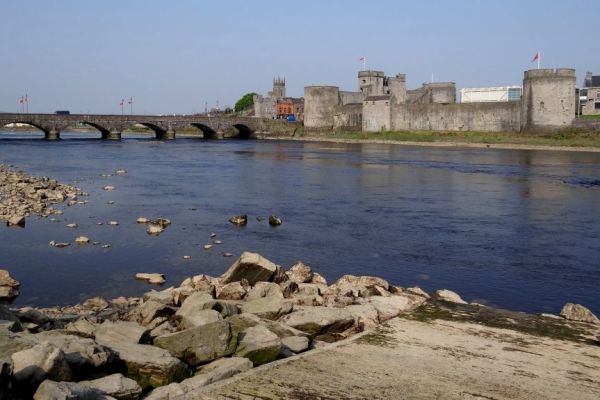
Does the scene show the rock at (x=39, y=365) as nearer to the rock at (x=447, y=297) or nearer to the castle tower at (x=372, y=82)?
the rock at (x=447, y=297)

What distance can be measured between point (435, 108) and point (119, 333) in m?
56.6

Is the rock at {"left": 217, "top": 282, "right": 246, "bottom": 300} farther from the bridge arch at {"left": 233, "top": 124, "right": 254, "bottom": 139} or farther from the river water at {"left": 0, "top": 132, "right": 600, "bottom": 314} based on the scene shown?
the bridge arch at {"left": 233, "top": 124, "right": 254, "bottom": 139}

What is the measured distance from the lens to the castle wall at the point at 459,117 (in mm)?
55531

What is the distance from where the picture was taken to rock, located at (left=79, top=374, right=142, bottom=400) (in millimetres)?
4730

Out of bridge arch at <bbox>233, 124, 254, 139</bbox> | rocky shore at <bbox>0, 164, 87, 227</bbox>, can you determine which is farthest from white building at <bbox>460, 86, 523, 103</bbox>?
rocky shore at <bbox>0, 164, 87, 227</bbox>

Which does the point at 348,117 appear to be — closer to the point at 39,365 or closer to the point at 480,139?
the point at 480,139

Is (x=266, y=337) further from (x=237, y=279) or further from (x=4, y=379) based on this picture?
(x=237, y=279)

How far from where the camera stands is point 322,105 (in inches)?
2756

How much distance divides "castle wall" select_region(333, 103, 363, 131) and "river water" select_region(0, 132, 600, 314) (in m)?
38.7

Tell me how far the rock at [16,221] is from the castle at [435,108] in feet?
148

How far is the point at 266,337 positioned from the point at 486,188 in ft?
62.6

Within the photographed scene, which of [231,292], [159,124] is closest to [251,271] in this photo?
[231,292]

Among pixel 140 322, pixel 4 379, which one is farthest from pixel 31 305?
pixel 4 379

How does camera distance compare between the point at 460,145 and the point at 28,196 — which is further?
the point at 460,145
